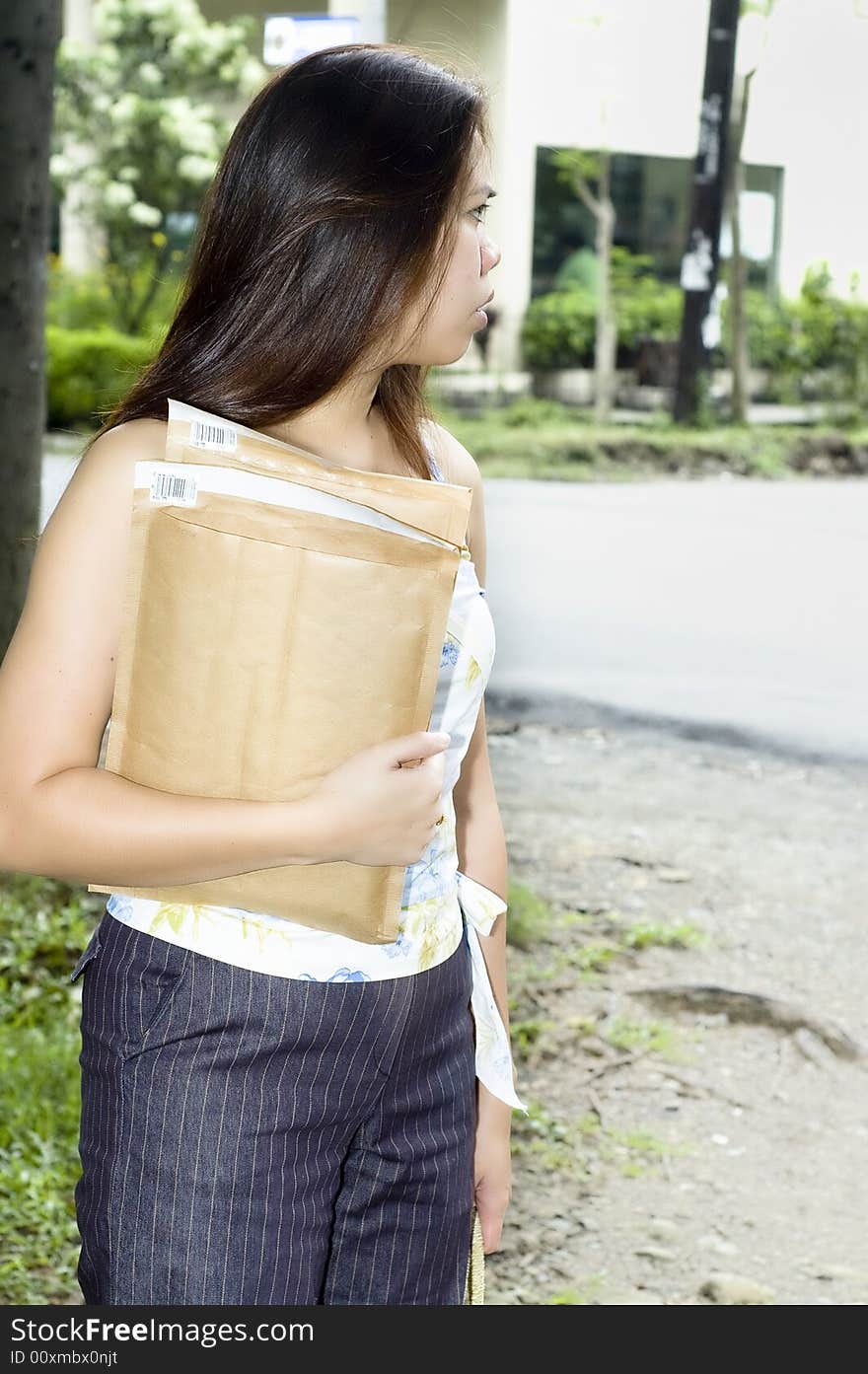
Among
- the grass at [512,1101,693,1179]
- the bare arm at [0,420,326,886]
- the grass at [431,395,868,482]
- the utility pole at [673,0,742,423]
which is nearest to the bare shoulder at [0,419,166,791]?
the bare arm at [0,420,326,886]

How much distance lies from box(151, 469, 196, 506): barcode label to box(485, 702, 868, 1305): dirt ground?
1825mm

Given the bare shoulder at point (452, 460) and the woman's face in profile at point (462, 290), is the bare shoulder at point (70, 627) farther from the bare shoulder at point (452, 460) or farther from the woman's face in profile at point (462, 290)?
the bare shoulder at point (452, 460)

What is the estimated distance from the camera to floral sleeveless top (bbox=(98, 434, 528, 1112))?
1033 mm

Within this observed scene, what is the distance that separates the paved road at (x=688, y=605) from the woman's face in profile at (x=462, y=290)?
137 inches

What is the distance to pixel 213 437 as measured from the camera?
0.94 metres

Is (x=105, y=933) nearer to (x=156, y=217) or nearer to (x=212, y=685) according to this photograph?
(x=212, y=685)

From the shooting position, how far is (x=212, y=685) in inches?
38.0

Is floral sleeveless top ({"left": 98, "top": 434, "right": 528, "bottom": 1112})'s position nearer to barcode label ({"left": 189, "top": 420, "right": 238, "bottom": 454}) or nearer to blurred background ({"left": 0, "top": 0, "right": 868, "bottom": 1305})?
barcode label ({"left": 189, "top": 420, "right": 238, "bottom": 454})

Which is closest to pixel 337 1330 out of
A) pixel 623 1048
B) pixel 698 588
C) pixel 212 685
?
pixel 212 685

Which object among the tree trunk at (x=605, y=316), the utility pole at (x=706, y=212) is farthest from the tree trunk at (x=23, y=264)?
the tree trunk at (x=605, y=316)

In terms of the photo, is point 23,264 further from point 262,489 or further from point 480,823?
point 262,489

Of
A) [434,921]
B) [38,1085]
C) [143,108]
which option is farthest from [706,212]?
[434,921]

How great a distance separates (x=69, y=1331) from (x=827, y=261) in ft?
35.9

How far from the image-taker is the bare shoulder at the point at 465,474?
1.27 meters
